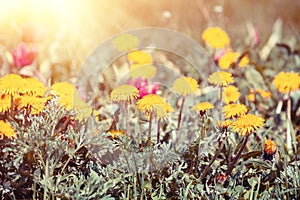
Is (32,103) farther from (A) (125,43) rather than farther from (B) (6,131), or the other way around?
(A) (125,43)

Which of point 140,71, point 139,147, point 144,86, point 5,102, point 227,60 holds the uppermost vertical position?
point 227,60

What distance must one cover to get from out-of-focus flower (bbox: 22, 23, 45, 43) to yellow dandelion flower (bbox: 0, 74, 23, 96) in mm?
862

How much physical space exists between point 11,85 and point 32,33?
0.90 m

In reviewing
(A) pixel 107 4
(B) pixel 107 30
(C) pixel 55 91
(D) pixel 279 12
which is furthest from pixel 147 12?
(C) pixel 55 91

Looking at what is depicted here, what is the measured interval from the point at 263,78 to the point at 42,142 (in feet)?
3.90

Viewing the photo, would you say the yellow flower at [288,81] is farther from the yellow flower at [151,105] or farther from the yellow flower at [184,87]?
the yellow flower at [151,105]

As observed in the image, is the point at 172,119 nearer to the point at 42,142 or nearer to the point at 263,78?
the point at 263,78

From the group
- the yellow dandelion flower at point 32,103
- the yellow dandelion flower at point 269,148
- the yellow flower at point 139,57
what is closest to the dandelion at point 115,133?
the yellow dandelion flower at point 32,103

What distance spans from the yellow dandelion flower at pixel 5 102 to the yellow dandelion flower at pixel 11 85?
70mm

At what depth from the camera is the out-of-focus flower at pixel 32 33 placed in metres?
2.22

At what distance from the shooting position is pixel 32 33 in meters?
2.23

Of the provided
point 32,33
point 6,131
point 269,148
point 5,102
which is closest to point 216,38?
point 32,33

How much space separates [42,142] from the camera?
1300 mm

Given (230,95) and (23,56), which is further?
(23,56)
